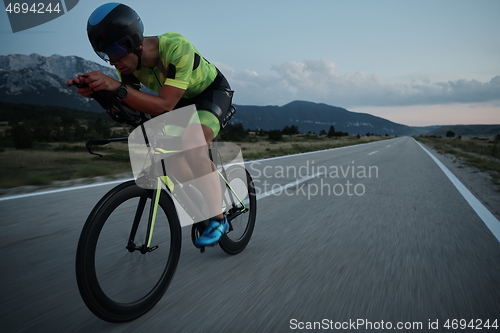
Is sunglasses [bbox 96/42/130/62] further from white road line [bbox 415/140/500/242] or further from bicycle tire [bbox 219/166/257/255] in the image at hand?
white road line [bbox 415/140/500/242]

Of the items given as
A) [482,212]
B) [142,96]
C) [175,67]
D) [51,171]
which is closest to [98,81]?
[142,96]

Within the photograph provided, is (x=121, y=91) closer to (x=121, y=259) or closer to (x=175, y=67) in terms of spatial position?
(x=175, y=67)

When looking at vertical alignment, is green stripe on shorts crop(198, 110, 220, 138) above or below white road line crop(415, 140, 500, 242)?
above

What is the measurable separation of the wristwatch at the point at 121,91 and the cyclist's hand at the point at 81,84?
13 centimetres

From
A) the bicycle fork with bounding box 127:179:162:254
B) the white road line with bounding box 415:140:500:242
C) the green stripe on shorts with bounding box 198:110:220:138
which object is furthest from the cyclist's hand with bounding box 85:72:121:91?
the white road line with bounding box 415:140:500:242

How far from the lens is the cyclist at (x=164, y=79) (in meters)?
1.73

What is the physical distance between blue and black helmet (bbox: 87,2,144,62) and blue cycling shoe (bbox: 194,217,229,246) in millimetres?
1326

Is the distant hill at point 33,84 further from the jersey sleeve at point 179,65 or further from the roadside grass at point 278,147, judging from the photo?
the jersey sleeve at point 179,65

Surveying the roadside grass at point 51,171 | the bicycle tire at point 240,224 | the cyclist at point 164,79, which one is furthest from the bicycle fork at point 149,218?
the roadside grass at point 51,171

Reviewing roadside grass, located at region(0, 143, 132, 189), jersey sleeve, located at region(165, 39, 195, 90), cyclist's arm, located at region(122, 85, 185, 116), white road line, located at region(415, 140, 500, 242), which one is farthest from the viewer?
roadside grass, located at region(0, 143, 132, 189)

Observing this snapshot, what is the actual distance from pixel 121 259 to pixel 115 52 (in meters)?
1.28

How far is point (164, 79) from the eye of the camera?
222 cm

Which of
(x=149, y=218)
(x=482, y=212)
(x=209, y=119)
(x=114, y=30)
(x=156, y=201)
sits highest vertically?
(x=114, y=30)

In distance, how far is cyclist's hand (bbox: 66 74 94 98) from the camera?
5.01 feet
